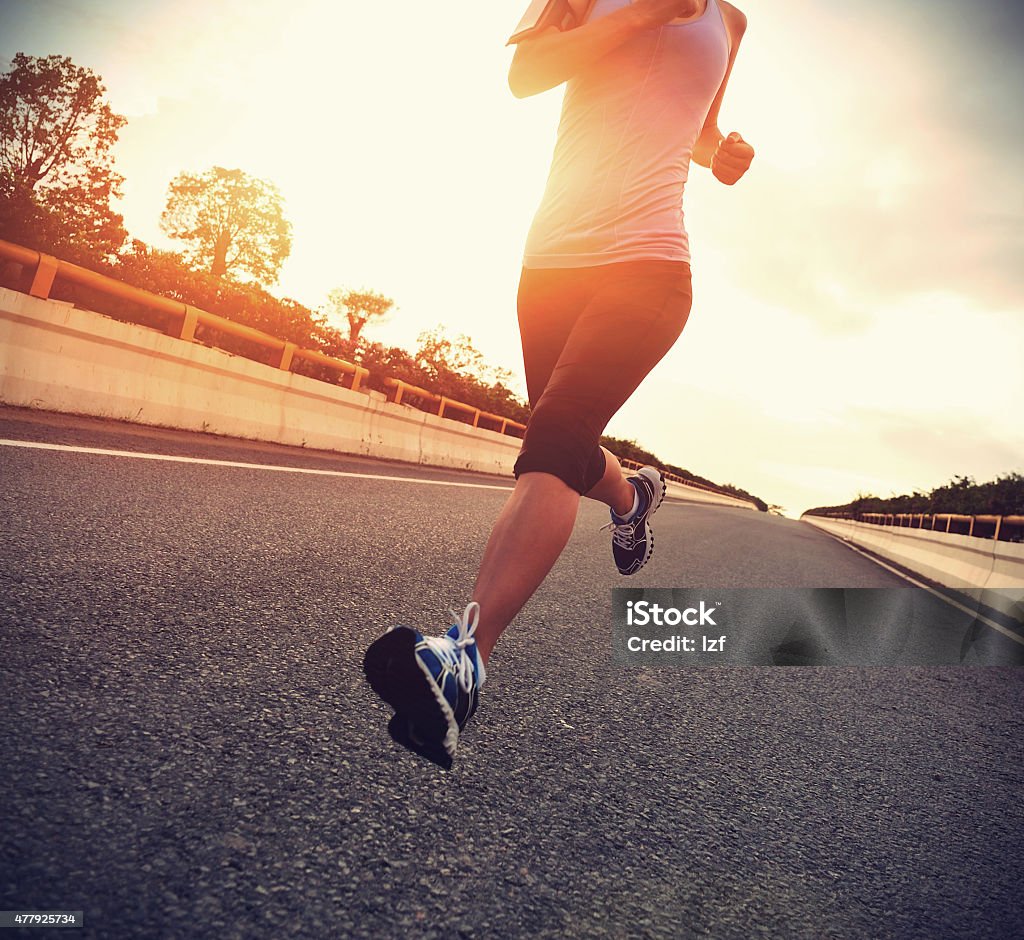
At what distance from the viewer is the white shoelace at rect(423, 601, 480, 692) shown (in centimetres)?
162

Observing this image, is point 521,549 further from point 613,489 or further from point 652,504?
point 652,504

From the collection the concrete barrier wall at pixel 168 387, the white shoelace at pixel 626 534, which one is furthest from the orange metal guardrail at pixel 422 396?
the white shoelace at pixel 626 534

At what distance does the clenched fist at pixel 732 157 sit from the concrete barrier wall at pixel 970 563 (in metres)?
6.95

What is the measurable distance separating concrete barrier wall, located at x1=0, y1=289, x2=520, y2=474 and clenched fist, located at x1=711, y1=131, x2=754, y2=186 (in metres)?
6.83

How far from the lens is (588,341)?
Result: 7.27ft

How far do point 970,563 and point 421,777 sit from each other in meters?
10.5

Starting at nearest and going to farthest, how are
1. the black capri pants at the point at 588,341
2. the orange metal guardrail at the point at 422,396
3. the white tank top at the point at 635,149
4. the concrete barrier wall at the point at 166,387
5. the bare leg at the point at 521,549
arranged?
1. the bare leg at the point at 521,549
2. the black capri pants at the point at 588,341
3. the white tank top at the point at 635,149
4. the concrete barrier wall at the point at 166,387
5. the orange metal guardrail at the point at 422,396

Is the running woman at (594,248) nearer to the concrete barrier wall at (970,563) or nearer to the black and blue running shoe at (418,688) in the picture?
the black and blue running shoe at (418,688)

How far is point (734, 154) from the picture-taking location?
9.70 ft

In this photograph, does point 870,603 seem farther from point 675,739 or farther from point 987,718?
point 675,739

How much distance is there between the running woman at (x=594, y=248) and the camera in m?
1.94

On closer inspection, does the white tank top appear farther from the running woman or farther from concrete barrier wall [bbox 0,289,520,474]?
concrete barrier wall [bbox 0,289,520,474]

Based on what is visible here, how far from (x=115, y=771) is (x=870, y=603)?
23.5ft

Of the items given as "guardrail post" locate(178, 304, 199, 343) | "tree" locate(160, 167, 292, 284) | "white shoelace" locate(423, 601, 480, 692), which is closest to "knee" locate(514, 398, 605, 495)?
"white shoelace" locate(423, 601, 480, 692)
